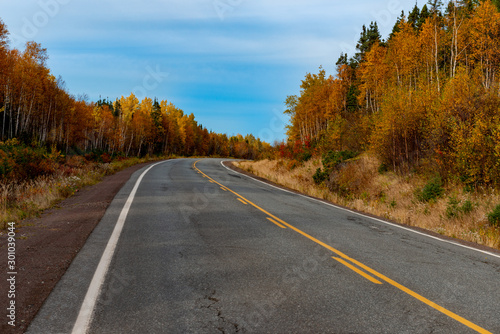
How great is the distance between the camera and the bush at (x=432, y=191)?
11.8 metres

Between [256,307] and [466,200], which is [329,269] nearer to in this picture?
[256,307]

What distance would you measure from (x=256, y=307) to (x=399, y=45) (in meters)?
36.4

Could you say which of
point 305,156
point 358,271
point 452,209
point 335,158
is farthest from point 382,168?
point 358,271

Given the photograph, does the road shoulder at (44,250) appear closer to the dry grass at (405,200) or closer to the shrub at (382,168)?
the dry grass at (405,200)

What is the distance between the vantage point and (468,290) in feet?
13.7

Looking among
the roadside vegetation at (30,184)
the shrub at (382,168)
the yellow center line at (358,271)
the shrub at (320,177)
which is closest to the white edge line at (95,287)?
the roadside vegetation at (30,184)

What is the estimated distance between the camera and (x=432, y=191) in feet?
39.4

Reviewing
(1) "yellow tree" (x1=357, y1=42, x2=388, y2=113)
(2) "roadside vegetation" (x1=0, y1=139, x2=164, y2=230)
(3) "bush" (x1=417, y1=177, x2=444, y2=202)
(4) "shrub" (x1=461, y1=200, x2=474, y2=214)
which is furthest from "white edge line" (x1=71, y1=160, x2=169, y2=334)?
(1) "yellow tree" (x1=357, y1=42, x2=388, y2=113)

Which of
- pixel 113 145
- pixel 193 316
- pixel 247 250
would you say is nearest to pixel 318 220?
pixel 247 250

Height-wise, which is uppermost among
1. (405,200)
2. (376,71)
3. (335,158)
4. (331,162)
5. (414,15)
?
(414,15)

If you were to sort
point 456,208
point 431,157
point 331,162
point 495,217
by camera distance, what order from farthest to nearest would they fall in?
point 331,162 < point 431,157 < point 456,208 < point 495,217

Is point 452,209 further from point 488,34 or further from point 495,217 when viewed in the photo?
point 488,34

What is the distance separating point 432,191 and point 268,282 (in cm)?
1049

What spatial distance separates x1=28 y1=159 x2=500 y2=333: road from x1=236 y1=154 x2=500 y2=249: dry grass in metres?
2.50
